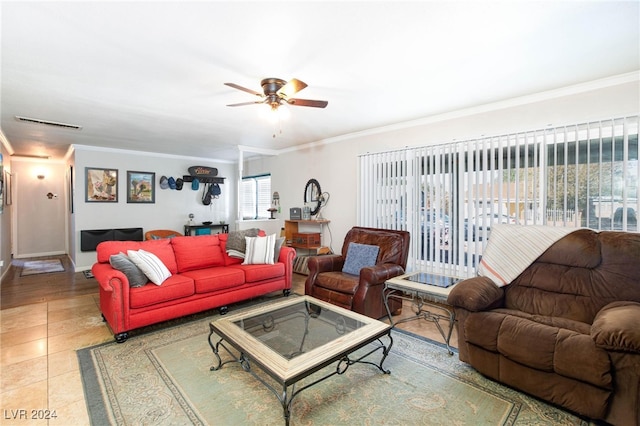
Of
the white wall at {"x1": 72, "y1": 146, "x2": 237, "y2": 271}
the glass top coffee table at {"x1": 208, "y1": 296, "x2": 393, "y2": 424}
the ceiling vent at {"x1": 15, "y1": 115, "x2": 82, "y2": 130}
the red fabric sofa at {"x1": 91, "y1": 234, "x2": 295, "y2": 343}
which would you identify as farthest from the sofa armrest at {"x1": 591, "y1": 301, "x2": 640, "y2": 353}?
the white wall at {"x1": 72, "y1": 146, "x2": 237, "y2": 271}

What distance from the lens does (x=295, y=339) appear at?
2162 millimetres

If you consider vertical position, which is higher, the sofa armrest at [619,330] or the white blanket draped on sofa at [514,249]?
the white blanket draped on sofa at [514,249]

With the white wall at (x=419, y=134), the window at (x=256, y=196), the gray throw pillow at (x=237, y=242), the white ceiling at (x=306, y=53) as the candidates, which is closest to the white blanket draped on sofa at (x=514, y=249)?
the white wall at (x=419, y=134)

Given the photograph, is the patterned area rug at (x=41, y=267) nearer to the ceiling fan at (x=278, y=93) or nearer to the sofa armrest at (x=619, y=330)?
the ceiling fan at (x=278, y=93)

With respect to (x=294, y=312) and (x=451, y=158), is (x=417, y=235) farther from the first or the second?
(x=294, y=312)

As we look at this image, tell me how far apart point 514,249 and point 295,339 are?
2.08 meters

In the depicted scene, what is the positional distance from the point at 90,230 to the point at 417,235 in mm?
6275

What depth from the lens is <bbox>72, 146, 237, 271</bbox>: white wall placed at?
5.86 metres

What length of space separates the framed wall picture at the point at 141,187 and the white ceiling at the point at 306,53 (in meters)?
2.70

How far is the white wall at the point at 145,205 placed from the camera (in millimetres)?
5863

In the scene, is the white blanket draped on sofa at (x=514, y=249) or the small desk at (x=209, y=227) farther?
the small desk at (x=209, y=227)

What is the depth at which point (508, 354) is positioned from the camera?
6.59 ft

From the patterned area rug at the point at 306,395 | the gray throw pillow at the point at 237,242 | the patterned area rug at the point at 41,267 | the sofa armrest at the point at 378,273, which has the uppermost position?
the gray throw pillow at the point at 237,242

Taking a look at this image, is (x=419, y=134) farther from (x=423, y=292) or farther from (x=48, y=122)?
(x=48, y=122)
